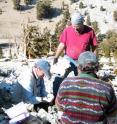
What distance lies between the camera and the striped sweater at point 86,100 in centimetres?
495

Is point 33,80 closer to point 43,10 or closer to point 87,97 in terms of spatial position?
point 87,97

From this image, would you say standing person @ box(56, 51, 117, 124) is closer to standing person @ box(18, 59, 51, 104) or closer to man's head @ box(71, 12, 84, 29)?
standing person @ box(18, 59, 51, 104)

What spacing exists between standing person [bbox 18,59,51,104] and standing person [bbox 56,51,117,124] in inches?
105

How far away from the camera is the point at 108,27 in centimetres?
13400

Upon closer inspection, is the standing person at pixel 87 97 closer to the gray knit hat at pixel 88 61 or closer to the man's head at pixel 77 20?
the gray knit hat at pixel 88 61

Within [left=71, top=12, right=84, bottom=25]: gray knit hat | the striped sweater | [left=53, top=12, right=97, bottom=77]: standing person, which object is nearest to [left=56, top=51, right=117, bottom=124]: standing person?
the striped sweater

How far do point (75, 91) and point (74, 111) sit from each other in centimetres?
20

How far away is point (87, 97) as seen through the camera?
4.96m

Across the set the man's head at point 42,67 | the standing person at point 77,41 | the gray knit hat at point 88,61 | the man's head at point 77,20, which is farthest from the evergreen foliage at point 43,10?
the gray knit hat at point 88,61

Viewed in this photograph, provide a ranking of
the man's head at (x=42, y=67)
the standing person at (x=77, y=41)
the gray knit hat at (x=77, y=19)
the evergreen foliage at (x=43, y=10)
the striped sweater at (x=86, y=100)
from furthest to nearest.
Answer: the evergreen foliage at (x=43, y=10) < the standing person at (x=77, y=41) < the gray knit hat at (x=77, y=19) < the man's head at (x=42, y=67) < the striped sweater at (x=86, y=100)

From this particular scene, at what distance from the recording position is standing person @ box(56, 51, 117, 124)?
495cm

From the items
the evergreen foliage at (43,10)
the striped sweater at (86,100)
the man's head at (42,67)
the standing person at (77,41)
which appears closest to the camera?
the striped sweater at (86,100)

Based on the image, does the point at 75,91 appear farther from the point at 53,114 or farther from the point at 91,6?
the point at 91,6

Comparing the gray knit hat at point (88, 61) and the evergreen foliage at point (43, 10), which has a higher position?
the gray knit hat at point (88, 61)
